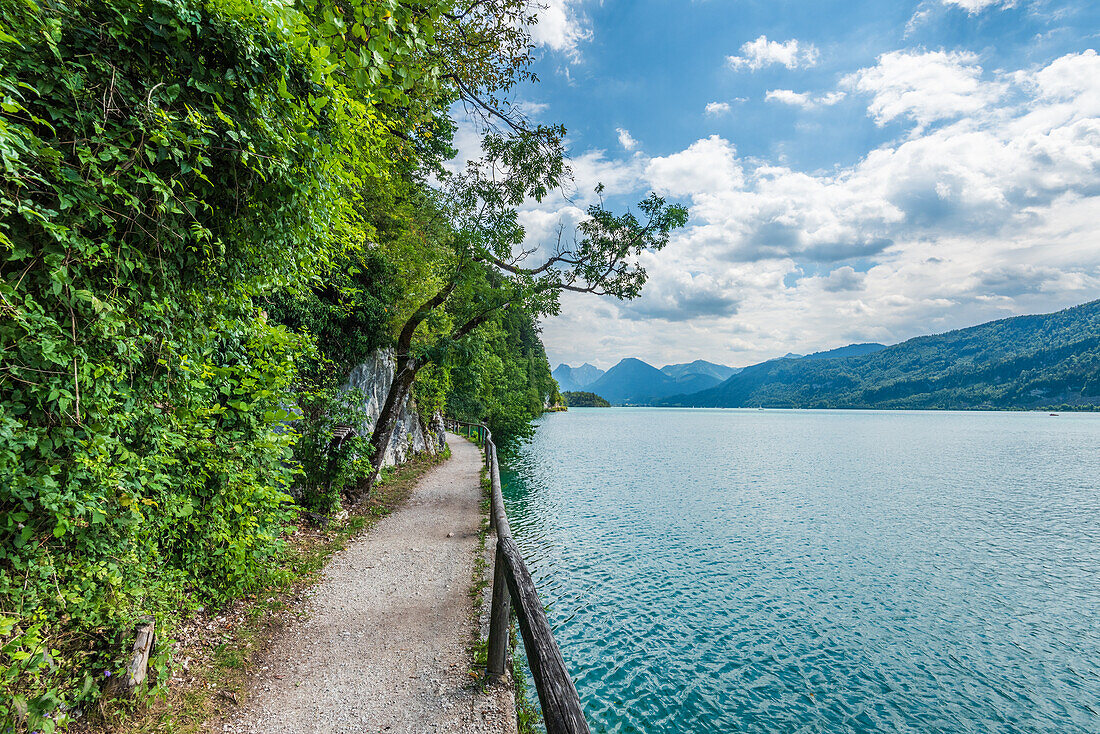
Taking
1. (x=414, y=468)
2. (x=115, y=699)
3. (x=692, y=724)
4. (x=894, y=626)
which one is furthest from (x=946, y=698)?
(x=414, y=468)

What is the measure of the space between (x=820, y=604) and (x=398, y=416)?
11.4 meters

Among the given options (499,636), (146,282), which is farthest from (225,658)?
(146,282)

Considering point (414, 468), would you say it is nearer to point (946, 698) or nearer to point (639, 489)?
point (639, 489)

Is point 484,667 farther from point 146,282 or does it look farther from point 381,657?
point 146,282

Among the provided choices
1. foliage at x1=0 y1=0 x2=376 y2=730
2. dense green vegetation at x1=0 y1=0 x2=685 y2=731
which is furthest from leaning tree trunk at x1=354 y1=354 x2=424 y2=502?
foliage at x1=0 y1=0 x2=376 y2=730

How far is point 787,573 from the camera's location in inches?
436

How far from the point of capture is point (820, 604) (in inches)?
374

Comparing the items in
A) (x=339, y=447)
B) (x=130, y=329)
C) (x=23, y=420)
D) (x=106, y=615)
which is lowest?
(x=106, y=615)

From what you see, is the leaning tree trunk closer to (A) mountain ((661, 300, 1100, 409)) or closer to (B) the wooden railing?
(B) the wooden railing

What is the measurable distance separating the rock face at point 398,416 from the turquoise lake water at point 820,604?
4.55m

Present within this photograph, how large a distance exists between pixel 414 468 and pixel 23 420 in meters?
14.7

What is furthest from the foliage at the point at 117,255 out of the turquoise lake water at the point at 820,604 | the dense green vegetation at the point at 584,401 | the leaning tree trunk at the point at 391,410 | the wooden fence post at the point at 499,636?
the dense green vegetation at the point at 584,401

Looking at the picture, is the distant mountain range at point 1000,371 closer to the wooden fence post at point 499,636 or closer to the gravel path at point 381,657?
the gravel path at point 381,657

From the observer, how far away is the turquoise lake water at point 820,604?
21.0ft
